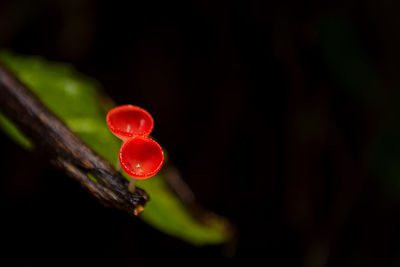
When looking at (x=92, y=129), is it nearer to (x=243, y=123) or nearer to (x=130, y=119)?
(x=130, y=119)

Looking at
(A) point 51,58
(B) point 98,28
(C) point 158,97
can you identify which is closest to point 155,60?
(C) point 158,97

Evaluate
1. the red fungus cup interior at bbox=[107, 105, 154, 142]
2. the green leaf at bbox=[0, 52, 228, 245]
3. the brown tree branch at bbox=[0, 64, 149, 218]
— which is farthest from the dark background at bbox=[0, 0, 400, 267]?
the red fungus cup interior at bbox=[107, 105, 154, 142]

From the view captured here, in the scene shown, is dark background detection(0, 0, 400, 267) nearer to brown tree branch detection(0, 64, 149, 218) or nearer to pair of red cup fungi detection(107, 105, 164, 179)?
brown tree branch detection(0, 64, 149, 218)

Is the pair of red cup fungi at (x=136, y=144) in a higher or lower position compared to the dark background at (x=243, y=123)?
lower

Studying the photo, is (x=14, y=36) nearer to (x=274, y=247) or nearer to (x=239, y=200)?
(x=239, y=200)

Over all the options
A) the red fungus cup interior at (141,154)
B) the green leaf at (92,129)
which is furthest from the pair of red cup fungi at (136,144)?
the green leaf at (92,129)

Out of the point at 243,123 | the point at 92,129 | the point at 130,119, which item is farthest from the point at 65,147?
the point at 243,123

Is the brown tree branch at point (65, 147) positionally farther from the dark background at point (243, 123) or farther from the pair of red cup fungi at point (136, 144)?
the dark background at point (243, 123)
